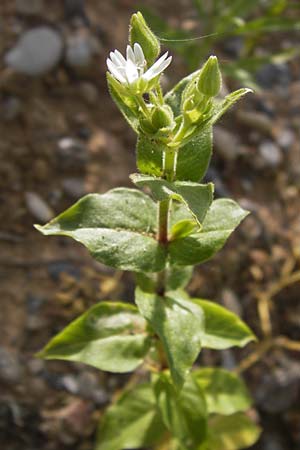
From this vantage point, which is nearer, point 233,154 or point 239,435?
point 239,435

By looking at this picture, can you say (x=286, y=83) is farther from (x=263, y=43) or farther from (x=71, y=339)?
(x=71, y=339)

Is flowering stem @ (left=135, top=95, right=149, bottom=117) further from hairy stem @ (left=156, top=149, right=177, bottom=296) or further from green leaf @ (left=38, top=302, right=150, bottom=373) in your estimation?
green leaf @ (left=38, top=302, right=150, bottom=373)

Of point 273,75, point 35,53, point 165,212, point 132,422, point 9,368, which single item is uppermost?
point 35,53

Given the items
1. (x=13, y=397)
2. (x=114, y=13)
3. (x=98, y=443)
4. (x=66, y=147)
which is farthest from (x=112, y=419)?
(x=114, y=13)

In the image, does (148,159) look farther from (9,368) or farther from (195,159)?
(9,368)

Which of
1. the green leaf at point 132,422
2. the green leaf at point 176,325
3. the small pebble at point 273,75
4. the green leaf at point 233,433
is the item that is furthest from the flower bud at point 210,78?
the small pebble at point 273,75

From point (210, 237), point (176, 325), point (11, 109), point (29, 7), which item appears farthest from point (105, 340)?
point (29, 7)

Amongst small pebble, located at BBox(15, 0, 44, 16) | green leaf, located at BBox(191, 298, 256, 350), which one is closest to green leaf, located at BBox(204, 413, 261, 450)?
green leaf, located at BBox(191, 298, 256, 350)
